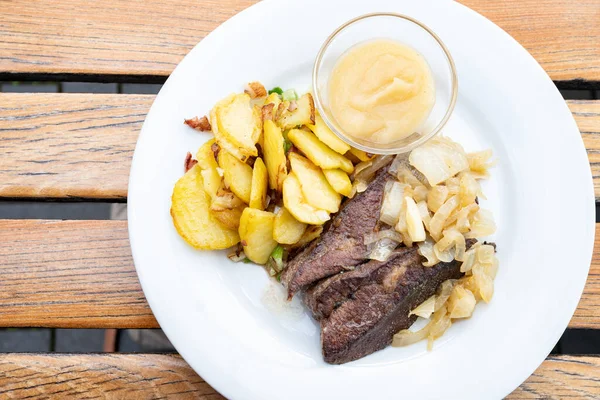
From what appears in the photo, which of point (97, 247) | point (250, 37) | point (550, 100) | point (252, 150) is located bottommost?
point (97, 247)

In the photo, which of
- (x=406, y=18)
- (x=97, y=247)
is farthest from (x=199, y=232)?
(x=406, y=18)

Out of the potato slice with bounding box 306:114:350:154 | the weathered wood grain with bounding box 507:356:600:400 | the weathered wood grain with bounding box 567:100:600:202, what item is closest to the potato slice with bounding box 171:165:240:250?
the potato slice with bounding box 306:114:350:154

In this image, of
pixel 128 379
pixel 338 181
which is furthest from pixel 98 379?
pixel 338 181

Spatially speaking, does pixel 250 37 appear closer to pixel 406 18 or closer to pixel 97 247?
pixel 406 18

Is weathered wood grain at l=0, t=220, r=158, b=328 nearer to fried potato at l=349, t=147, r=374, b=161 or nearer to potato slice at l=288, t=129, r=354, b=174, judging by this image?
potato slice at l=288, t=129, r=354, b=174

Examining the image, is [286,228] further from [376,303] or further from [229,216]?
[376,303]

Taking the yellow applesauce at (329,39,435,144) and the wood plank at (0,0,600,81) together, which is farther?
the wood plank at (0,0,600,81)

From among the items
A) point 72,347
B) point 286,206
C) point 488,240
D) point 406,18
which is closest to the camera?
point 286,206

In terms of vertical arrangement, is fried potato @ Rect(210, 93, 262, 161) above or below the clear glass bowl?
below
